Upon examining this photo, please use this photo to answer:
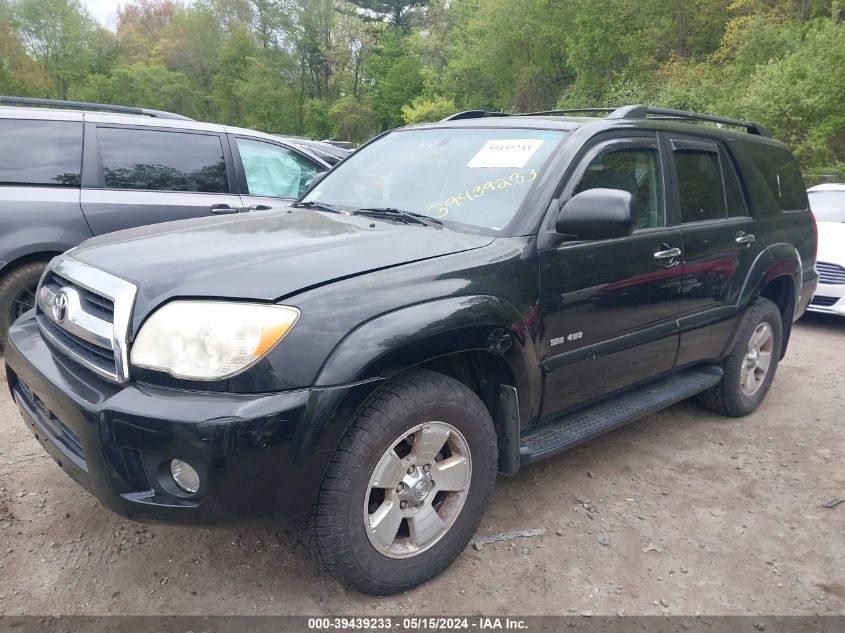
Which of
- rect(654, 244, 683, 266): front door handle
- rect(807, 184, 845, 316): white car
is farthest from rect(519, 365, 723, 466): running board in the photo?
rect(807, 184, 845, 316): white car

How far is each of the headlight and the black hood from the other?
5 centimetres

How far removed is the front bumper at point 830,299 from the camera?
21.6 feet

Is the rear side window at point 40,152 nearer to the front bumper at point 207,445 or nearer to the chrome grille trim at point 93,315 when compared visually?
the chrome grille trim at point 93,315

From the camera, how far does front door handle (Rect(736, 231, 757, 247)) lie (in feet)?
12.1

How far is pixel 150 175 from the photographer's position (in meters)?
5.04

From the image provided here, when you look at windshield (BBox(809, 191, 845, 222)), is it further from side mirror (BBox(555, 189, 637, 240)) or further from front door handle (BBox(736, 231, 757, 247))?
side mirror (BBox(555, 189, 637, 240))

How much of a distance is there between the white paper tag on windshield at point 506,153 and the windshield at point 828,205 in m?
6.34

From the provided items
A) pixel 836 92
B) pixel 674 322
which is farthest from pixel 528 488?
pixel 836 92

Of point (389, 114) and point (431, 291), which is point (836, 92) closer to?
point (431, 291)

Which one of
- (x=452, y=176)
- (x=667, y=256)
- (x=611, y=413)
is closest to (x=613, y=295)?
(x=667, y=256)

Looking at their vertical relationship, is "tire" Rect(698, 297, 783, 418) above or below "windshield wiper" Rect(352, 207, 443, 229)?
below

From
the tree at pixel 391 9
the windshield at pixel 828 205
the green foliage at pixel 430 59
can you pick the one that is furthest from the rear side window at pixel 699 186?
the tree at pixel 391 9

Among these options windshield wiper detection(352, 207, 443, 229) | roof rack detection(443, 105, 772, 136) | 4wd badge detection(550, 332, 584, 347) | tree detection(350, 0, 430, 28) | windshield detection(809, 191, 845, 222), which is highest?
tree detection(350, 0, 430, 28)

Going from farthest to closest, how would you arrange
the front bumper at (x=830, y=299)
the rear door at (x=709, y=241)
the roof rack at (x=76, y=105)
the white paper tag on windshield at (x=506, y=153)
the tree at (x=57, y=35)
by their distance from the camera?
the tree at (x=57, y=35)
the front bumper at (x=830, y=299)
the roof rack at (x=76, y=105)
the rear door at (x=709, y=241)
the white paper tag on windshield at (x=506, y=153)
